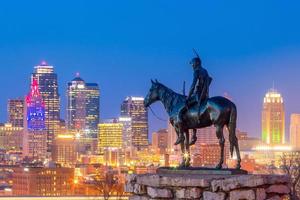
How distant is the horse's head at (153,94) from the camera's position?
10.1m

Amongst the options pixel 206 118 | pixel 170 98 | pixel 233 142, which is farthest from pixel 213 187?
pixel 170 98

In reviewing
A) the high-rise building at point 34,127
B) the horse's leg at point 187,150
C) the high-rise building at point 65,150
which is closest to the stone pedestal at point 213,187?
the horse's leg at point 187,150

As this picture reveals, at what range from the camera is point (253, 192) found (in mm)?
8477

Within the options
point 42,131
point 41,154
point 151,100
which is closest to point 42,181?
point 41,154

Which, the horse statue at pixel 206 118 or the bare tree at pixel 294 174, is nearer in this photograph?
the horse statue at pixel 206 118

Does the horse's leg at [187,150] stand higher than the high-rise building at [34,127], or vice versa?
the high-rise building at [34,127]

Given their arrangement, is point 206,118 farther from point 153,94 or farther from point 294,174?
point 294,174

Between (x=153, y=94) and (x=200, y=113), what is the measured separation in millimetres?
909

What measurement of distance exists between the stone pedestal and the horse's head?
3.99ft

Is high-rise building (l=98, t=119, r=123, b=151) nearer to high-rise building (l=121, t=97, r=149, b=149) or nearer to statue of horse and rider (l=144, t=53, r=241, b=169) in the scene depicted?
high-rise building (l=121, t=97, r=149, b=149)

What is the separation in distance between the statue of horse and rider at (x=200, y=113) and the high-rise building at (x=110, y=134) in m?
161

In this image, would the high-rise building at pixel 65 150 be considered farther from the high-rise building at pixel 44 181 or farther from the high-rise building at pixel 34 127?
the high-rise building at pixel 44 181

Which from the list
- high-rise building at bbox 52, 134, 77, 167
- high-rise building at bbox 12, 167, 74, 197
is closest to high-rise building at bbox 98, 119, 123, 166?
high-rise building at bbox 52, 134, 77, 167

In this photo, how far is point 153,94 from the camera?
10.1m
